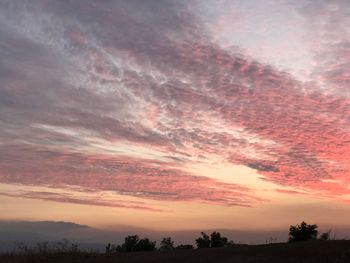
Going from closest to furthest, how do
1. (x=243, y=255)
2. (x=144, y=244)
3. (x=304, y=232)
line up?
(x=243, y=255) < (x=304, y=232) < (x=144, y=244)

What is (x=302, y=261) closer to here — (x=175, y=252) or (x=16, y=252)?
(x=175, y=252)

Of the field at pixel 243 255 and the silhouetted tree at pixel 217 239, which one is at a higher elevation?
the silhouetted tree at pixel 217 239

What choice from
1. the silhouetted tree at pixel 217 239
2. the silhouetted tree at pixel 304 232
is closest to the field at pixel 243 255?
the silhouetted tree at pixel 304 232

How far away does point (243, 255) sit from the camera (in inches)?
746

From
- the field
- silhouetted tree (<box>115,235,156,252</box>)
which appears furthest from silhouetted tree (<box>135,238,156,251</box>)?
the field

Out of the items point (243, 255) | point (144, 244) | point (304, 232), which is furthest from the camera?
point (144, 244)

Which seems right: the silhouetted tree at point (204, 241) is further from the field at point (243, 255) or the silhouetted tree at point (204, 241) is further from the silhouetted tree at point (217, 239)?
the field at point (243, 255)

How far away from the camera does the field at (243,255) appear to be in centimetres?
1705

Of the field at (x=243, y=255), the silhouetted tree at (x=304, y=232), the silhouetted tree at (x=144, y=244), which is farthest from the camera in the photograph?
the silhouetted tree at (x=144, y=244)

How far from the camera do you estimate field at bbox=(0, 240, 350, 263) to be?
17047mm

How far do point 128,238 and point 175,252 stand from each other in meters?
14.8

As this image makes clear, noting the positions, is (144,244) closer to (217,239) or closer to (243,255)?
(217,239)

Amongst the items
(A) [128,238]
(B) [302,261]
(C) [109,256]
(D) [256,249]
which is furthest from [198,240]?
(B) [302,261]

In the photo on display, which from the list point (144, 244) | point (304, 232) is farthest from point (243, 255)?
point (144, 244)
